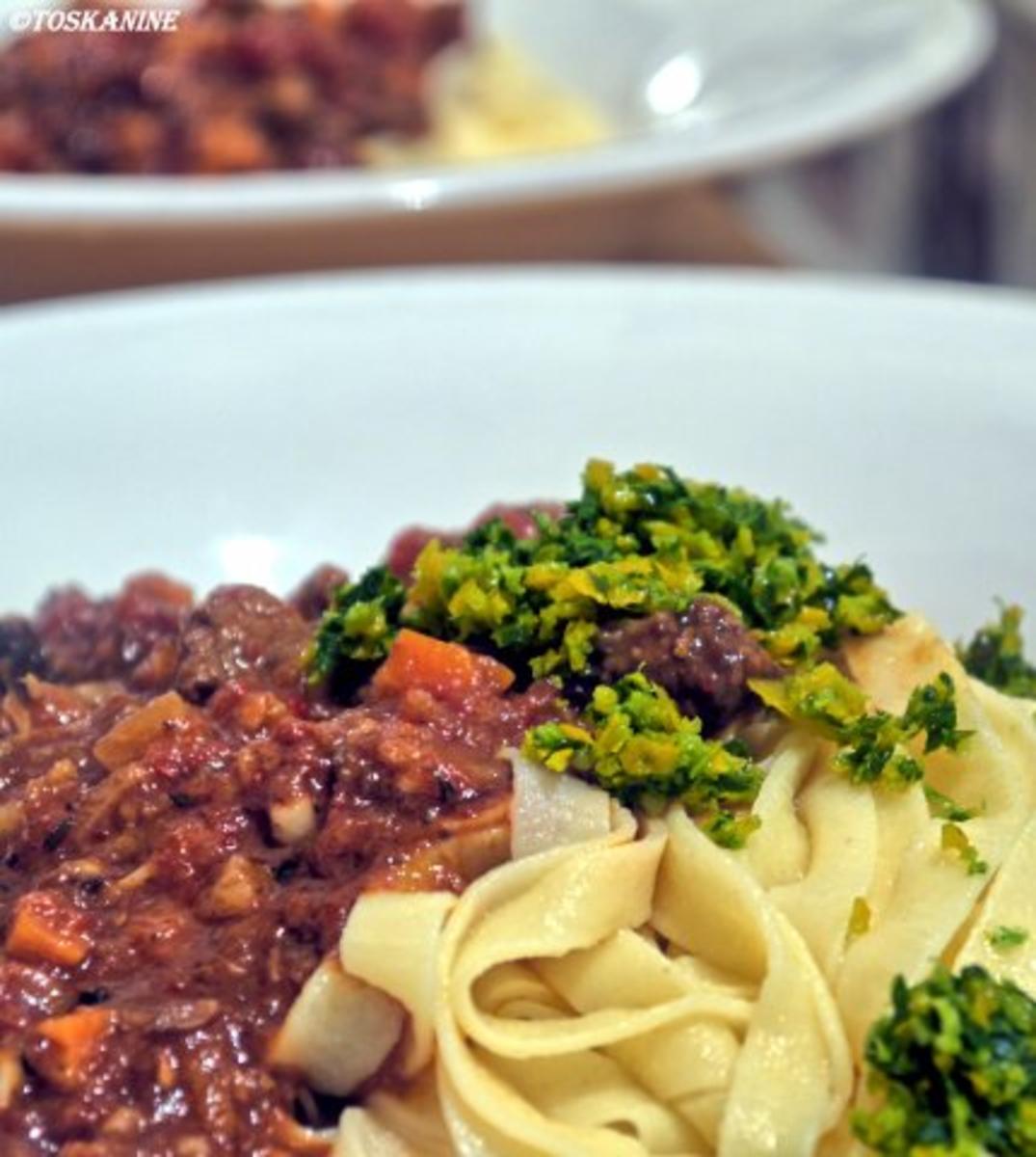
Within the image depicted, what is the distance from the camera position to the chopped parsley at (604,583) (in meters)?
4.15

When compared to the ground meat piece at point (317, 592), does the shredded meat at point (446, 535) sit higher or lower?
higher

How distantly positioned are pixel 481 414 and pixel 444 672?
95.0 inches

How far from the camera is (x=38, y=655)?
5082mm

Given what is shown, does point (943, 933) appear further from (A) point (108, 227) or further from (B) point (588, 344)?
(A) point (108, 227)

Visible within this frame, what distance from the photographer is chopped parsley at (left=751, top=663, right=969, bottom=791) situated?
4090mm

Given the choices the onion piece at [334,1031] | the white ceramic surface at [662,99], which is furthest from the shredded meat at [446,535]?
the white ceramic surface at [662,99]

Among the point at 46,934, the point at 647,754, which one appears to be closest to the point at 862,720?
the point at 647,754

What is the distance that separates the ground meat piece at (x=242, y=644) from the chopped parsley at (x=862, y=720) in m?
1.12

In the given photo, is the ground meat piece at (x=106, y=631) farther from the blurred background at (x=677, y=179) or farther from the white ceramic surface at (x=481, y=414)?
the blurred background at (x=677, y=179)

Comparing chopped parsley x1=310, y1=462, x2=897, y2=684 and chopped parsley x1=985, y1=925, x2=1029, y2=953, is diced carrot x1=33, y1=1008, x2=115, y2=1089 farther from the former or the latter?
chopped parsley x1=985, y1=925, x2=1029, y2=953

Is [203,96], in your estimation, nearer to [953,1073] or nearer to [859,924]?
[859,924]

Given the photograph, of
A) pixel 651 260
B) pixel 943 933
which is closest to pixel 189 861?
pixel 943 933

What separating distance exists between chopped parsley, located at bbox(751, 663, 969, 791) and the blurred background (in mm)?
3352

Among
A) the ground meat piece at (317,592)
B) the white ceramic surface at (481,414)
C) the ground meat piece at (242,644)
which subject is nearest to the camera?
the ground meat piece at (242,644)
